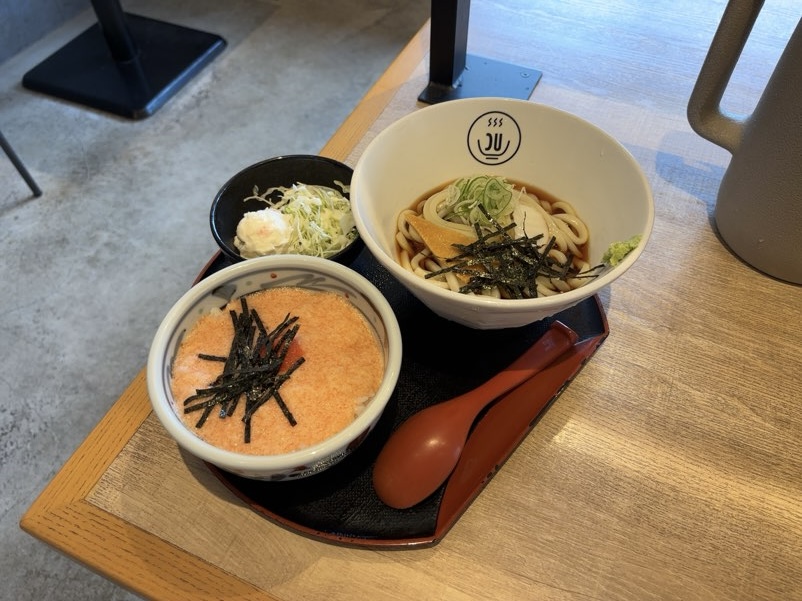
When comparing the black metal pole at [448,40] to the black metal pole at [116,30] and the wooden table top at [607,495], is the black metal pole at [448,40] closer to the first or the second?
the wooden table top at [607,495]

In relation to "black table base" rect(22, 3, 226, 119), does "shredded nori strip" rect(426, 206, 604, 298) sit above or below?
above

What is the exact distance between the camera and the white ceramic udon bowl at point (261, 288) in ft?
2.26

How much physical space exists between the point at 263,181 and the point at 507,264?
482 millimetres

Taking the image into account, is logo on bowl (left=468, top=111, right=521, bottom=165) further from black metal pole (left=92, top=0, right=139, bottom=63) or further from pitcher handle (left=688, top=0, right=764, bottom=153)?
black metal pole (left=92, top=0, right=139, bottom=63)

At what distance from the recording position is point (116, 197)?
2.32m

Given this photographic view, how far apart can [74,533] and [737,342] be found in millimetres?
1022

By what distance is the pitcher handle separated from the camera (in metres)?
0.86

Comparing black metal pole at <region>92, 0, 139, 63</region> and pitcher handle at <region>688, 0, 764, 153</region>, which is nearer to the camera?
pitcher handle at <region>688, 0, 764, 153</region>

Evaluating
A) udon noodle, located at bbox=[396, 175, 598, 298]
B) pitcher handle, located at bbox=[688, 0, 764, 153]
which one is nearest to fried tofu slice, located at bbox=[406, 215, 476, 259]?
udon noodle, located at bbox=[396, 175, 598, 298]

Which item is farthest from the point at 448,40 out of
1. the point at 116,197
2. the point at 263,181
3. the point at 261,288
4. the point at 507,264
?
the point at 116,197

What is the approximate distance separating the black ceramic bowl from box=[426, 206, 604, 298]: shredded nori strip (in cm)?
20

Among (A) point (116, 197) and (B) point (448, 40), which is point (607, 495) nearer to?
(B) point (448, 40)

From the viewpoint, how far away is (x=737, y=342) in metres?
0.96

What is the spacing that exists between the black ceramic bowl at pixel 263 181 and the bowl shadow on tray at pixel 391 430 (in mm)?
184
